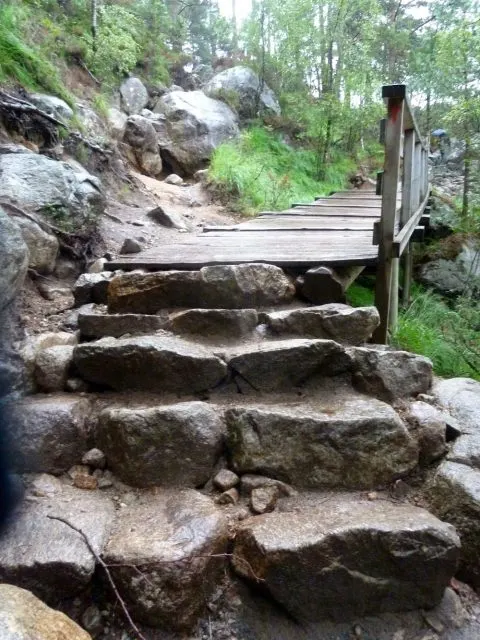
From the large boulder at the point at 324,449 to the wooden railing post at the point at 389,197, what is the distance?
3.56 feet

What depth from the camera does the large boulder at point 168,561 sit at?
5.09 feet

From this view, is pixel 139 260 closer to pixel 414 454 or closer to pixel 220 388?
pixel 220 388

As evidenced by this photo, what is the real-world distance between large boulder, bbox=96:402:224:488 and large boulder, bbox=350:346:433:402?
30.8 inches

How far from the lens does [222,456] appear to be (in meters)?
2.10

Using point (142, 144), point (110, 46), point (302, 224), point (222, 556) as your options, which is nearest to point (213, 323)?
point (222, 556)

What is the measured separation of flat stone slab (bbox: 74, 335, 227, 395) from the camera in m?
2.29

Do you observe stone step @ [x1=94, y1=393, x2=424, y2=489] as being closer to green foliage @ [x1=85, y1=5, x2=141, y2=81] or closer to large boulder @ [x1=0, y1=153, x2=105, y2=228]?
large boulder @ [x1=0, y1=153, x2=105, y2=228]

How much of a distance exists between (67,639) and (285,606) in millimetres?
729

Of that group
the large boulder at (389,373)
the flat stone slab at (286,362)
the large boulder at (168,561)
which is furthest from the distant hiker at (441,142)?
the large boulder at (168,561)

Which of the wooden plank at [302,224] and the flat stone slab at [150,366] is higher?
the wooden plank at [302,224]

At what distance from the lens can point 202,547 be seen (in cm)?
164

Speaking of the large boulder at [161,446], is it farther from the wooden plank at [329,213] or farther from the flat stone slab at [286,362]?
the wooden plank at [329,213]

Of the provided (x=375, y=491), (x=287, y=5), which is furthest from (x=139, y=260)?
(x=287, y=5)

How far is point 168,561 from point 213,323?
4.28 feet
